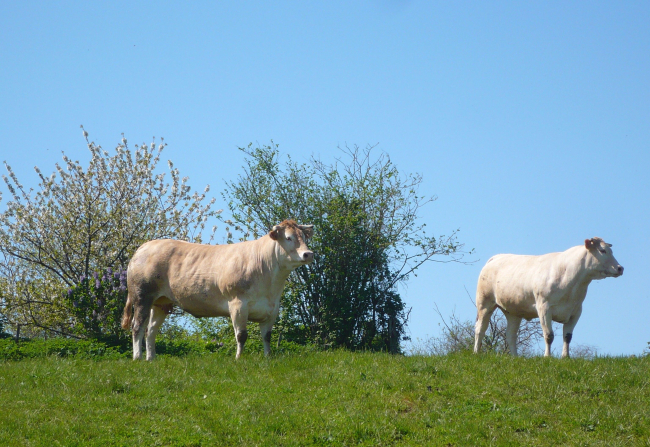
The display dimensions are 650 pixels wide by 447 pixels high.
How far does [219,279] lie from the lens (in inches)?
583

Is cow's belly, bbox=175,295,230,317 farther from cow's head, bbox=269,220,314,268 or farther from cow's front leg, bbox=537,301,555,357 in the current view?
cow's front leg, bbox=537,301,555,357

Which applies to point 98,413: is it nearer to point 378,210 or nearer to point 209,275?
point 209,275

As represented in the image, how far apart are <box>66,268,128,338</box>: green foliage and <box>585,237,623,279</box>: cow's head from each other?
1201 centimetres

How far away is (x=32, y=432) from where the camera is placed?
32.4 ft

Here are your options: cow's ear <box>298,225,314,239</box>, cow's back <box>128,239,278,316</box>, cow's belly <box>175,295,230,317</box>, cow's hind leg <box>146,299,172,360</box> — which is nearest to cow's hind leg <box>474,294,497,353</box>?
cow's ear <box>298,225,314,239</box>

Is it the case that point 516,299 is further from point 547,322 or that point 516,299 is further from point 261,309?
point 261,309

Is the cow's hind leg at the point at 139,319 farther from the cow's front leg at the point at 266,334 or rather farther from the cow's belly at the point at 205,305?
the cow's front leg at the point at 266,334

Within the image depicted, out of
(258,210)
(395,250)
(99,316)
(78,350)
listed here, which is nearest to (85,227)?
(99,316)

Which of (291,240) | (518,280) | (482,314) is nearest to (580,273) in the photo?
(518,280)

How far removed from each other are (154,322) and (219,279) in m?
2.07

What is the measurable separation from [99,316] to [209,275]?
6475 mm

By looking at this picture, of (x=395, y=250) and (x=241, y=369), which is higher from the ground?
(x=395, y=250)

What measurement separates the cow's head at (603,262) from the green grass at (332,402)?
84.1 inches

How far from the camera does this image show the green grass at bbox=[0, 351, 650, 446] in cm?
980
